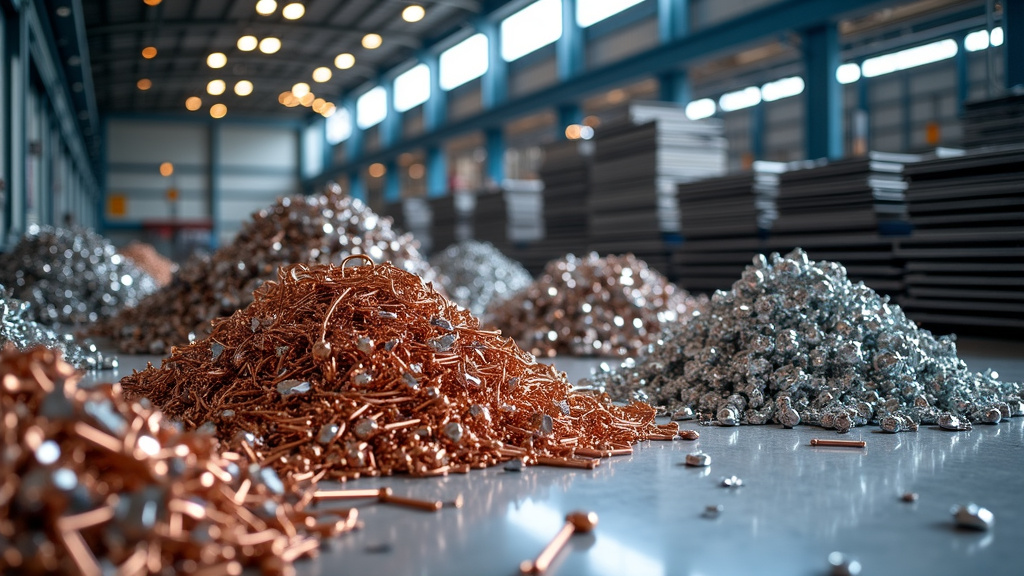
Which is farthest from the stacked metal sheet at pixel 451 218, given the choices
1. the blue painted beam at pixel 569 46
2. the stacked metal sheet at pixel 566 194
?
the stacked metal sheet at pixel 566 194

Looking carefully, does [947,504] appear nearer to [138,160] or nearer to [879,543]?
[879,543]

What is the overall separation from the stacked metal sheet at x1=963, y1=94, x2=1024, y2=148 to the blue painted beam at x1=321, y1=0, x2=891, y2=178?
4.52 ft

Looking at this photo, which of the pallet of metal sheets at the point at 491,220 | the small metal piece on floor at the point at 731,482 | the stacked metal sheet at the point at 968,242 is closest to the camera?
the small metal piece on floor at the point at 731,482

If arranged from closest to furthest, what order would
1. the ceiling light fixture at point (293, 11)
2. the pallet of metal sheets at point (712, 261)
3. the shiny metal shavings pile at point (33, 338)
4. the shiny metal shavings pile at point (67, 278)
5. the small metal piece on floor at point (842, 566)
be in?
1. the small metal piece on floor at point (842, 566)
2. the shiny metal shavings pile at point (33, 338)
3. the shiny metal shavings pile at point (67, 278)
4. the pallet of metal sheets at point (712, 261)
5. the ceiling light fixture at point (293, 11)

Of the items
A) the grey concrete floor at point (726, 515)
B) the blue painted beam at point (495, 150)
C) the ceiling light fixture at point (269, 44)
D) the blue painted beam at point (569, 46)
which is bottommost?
the grey concrete floor at point (726, 515)

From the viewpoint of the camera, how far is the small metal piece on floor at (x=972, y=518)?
4.99 ft

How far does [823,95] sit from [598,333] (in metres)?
3.49

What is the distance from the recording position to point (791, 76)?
14.0 m

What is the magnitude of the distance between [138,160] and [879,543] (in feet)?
84.7

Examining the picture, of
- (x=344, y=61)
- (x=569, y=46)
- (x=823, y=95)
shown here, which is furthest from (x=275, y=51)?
(x=823, y=95)

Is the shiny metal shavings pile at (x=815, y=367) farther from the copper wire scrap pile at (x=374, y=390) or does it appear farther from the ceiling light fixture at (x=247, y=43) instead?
the ceiling light fixture at (x=247, y=43)

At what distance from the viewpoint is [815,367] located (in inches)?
105

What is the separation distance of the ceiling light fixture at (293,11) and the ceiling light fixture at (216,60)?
322 cm

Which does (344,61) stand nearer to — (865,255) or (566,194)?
(566,194)
